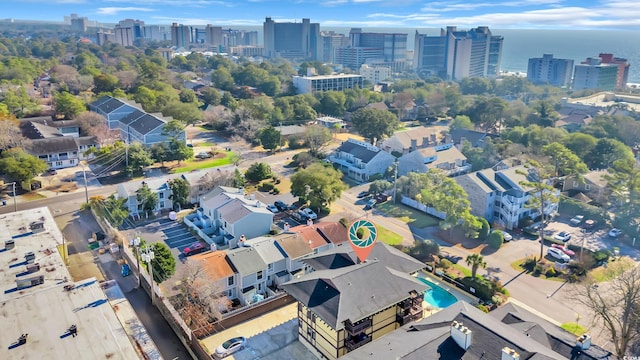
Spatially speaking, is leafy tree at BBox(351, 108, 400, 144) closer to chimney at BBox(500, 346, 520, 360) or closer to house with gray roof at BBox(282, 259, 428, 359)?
house with gray roof at BBox(282, 259, 428, 359)

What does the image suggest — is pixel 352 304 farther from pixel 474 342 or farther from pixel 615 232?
pixel 615 232

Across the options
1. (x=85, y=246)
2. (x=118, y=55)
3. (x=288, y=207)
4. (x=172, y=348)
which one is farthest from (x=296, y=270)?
(x=118, y=55)

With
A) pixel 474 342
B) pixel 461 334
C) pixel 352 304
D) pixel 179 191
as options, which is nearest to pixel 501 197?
pixel 352 304

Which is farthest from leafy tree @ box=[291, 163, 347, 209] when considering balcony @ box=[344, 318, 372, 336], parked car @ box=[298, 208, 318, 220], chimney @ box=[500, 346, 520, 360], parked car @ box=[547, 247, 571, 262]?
chimney @ box=[500, 346, 520, 360]

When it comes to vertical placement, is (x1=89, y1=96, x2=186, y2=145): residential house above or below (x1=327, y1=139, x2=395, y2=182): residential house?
above

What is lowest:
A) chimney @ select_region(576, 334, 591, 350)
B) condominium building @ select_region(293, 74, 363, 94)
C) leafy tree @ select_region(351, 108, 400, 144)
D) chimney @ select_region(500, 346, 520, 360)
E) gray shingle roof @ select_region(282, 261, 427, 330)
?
chimney @ select_region(576, 334, 591, 350)

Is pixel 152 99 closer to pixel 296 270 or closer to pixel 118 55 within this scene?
pixel 296 270
